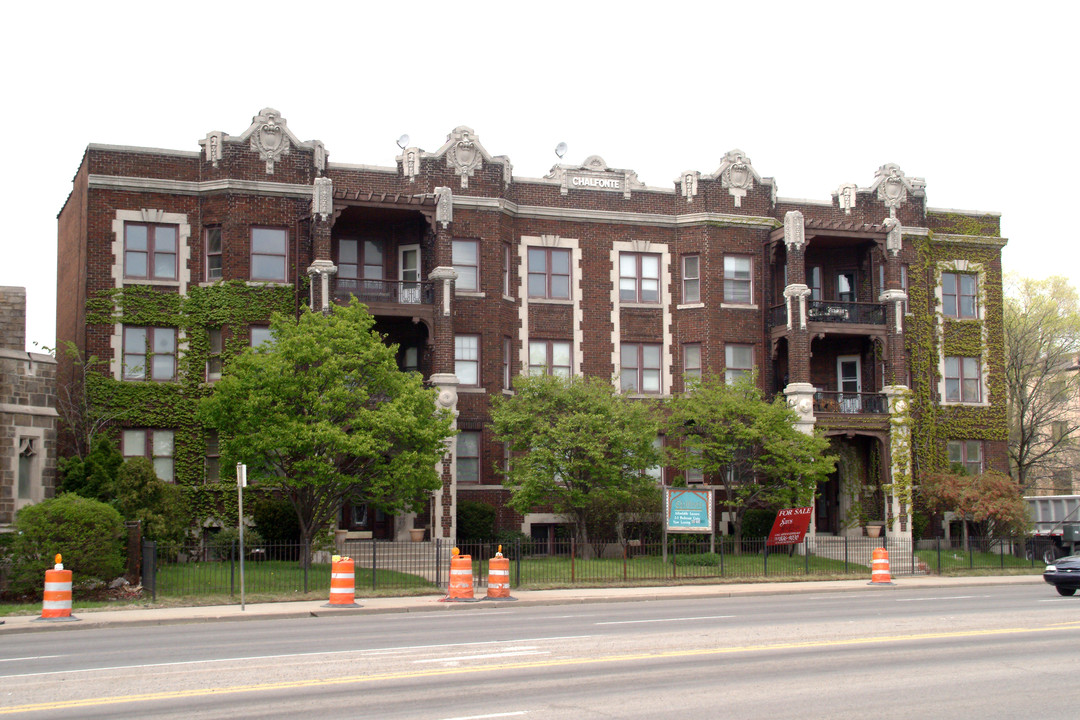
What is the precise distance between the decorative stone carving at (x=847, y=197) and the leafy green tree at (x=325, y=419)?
19712mm

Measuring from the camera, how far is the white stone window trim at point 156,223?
3594 cm

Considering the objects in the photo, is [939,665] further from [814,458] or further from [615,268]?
[615,268]

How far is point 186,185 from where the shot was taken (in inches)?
1433

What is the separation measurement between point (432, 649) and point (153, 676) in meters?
3.83

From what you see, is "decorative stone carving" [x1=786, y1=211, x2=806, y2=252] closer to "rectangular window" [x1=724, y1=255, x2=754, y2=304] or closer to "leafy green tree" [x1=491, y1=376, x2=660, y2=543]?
"rectangular window" [x1=724, y1=255, x2=754, y2=304]

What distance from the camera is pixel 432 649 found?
15078 millimetres

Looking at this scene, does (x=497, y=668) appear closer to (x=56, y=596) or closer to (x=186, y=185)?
(x=56, y=596)

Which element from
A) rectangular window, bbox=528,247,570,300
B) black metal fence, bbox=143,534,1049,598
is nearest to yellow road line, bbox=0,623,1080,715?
black metal fence, bbox=143,534,1049,598

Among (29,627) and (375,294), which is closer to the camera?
(29,627)

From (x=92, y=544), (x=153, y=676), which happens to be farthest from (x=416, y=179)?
(x=153, y=676)

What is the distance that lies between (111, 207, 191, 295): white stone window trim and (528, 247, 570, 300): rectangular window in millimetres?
11802

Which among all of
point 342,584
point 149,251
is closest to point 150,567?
point 342,584

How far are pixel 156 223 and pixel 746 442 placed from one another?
20490 millimetres

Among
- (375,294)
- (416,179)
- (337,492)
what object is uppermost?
(416,179)
